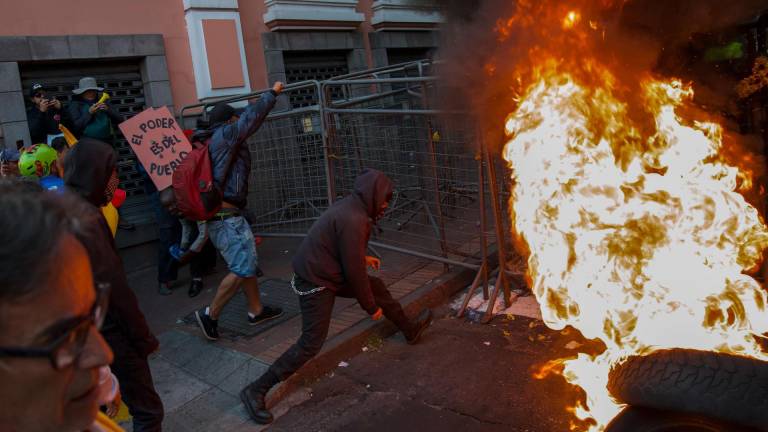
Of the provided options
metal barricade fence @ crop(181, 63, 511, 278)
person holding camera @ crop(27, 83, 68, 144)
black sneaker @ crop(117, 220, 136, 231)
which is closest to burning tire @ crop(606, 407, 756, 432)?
metal barricade fence @ crop(181, 63, 511, 278)

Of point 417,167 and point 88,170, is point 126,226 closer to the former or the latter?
point 417,167

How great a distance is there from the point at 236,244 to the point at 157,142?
2384 millimetres

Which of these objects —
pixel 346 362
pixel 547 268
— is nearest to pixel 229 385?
pixel 346 362

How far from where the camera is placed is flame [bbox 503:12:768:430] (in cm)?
329

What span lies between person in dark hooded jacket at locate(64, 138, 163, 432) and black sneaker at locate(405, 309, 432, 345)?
2.27 meters

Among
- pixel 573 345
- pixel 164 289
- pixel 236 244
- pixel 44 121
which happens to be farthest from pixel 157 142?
pixel 573 345

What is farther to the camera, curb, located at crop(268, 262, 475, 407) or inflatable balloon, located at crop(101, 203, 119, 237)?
curb, located at crop(268, 262, 475, 407)

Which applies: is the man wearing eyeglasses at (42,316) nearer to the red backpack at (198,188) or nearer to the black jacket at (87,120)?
the red backpack at (198,188)

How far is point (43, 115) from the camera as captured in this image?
6.92 meters

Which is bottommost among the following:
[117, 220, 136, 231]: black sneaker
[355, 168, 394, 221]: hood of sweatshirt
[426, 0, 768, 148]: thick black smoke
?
[117, 220, 136, 231]: black sneaker

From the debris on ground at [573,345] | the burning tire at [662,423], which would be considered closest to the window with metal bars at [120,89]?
the debris on ground at [573,345]

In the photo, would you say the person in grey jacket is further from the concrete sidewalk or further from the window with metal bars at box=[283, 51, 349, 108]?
the window with metal bars at box=[283, 51, 349, 108]

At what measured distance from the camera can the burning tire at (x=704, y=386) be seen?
2.28 metres

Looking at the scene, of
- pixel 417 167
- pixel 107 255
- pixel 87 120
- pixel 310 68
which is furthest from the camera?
pixel 310 68
